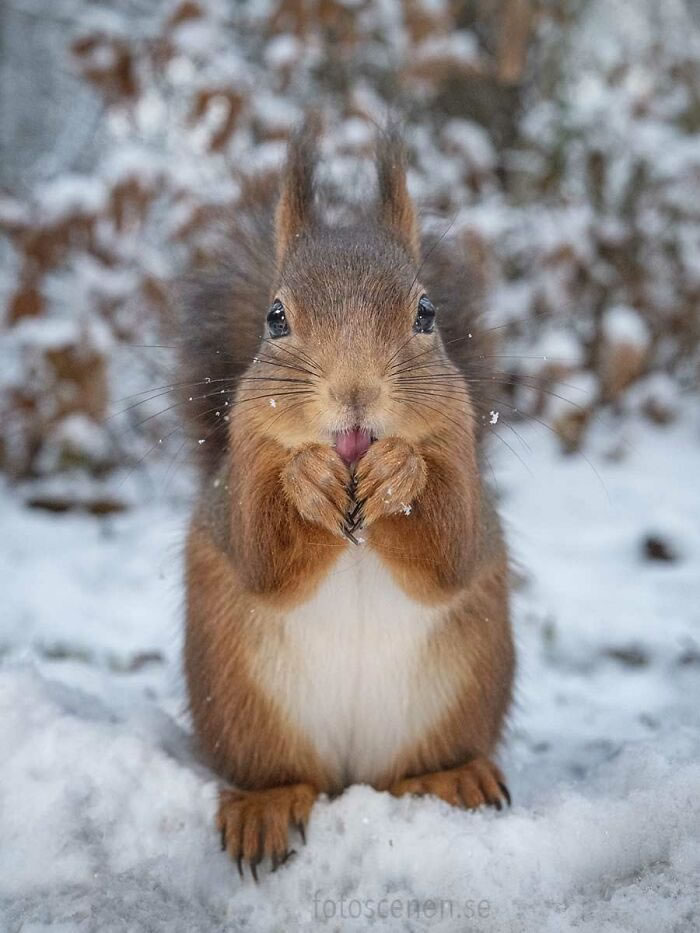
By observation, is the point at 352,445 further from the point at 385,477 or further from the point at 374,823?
the point at 374,823

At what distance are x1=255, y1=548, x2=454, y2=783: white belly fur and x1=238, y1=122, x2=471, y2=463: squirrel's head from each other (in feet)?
0.66

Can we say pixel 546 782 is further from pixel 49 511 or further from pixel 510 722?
pixel 49 511

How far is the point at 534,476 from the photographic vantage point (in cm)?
335

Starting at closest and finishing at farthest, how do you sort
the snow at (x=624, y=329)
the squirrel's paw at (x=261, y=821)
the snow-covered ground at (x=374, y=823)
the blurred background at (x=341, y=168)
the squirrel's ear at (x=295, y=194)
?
the snow-covered ground at (x=374, y=823), the squirrel's paw at (x=261, y=821), the squirrel's ear at (x=295, y=194), the blurred background at (x=341, y=168), the snow at (x=624, y=329)

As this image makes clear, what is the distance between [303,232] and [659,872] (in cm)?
97

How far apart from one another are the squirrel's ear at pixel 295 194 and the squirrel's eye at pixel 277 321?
19 cm

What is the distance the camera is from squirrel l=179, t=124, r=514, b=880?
1.08 meters

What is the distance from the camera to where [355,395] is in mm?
Result: 1016

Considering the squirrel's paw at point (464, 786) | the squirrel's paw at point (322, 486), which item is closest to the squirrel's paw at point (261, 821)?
the squirrel's paw at point (464, 786)

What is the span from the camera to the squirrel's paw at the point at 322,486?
1051 millimetres

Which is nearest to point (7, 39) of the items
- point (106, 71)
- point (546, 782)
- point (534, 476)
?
point (106, 71)

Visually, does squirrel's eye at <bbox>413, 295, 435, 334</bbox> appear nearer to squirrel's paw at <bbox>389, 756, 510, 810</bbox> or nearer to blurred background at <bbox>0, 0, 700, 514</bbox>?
squirrel's paw at <bbox>389, 756, 510, 810</bbox>

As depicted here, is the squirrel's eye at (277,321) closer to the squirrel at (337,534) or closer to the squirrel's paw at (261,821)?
the squirrel at (337,534)

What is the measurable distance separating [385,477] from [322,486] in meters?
0.07
